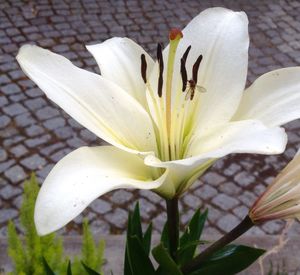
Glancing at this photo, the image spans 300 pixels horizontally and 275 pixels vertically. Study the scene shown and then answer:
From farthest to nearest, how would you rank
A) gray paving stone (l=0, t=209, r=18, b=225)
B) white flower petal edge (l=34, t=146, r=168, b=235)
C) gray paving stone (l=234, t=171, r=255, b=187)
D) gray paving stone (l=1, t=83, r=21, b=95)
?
1. gray paving stone (l=1, t=83, r=21, b=95)
2. gray paving stone (l=234, t=171, r=255, b=187)
3. gray paving stone (l=0, t=209, r=18, b=225)
4. white flower petal edge (l=34, t=146, r=168, b=235)

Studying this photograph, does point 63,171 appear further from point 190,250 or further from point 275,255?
point 275,255

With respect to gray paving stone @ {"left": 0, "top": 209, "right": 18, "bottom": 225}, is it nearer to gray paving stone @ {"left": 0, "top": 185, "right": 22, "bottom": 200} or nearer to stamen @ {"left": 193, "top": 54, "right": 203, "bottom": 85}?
gray paving stone @ {"left": 0, "top": 185, "right": 22, "bottom": 200}

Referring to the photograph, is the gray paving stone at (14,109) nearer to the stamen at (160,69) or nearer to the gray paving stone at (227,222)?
the gray paving stone at (227,222)

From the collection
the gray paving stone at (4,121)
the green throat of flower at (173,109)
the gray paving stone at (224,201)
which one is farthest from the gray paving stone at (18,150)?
the green throat of flower at (173,109)

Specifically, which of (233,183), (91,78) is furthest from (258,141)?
(233,183)

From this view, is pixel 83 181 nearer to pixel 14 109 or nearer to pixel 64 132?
pixel 64 132

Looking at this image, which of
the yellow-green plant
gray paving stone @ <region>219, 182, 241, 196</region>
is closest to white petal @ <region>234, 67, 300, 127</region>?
the yellow-green plant

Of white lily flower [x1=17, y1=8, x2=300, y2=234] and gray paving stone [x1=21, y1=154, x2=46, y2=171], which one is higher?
white lily flower [x1=17, y1=8, x2=300, y2=234]
